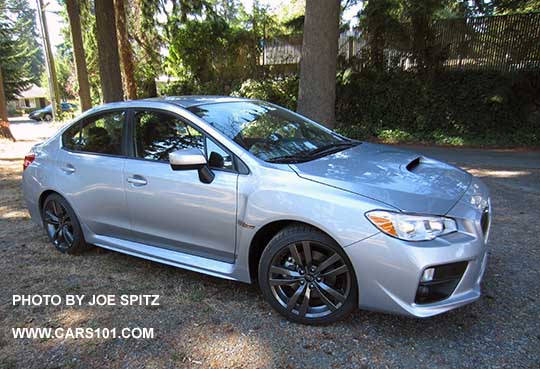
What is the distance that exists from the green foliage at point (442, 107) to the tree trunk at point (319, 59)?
6.76 meters

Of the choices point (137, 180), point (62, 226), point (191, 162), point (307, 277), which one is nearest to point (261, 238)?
point (307, 277)

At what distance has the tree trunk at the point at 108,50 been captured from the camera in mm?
9859

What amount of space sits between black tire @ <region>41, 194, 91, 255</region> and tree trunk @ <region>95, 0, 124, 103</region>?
6.65 meters

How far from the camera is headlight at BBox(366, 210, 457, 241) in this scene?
101 inches

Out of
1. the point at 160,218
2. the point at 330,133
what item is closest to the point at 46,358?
the point at 160,218

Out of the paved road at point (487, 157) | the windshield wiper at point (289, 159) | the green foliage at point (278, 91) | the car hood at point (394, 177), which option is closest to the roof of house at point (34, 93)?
the green foliage at point (278, 91)

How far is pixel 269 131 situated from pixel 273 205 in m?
1.00

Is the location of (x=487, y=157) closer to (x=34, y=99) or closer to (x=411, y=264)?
(x=411, y=264)

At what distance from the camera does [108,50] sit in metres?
10.1

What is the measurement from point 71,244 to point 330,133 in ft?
9.48

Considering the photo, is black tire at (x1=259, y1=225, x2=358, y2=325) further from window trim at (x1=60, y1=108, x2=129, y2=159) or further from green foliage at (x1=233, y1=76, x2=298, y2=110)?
green foliage at (x1=233, y1=76, x2=298, y2=110)

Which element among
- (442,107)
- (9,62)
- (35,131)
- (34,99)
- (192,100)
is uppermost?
A: (9,62)

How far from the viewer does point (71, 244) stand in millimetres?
4312

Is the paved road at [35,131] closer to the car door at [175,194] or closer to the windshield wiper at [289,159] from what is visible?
the car door at [175,194]
